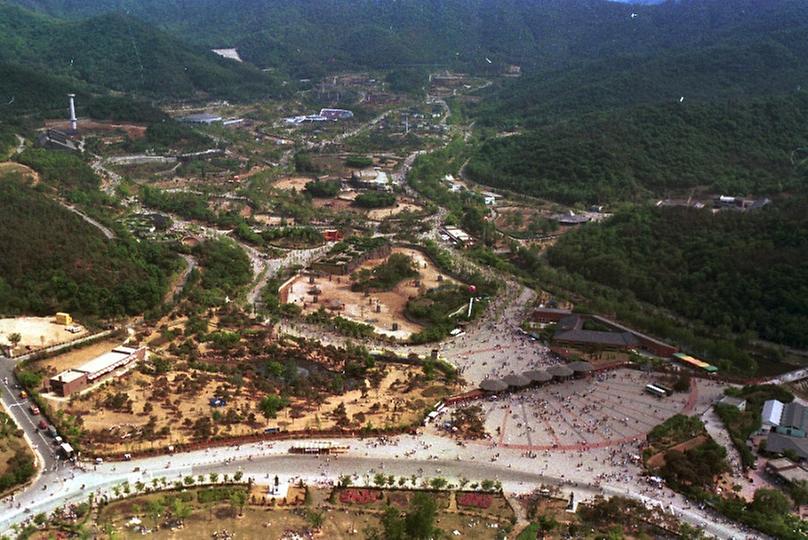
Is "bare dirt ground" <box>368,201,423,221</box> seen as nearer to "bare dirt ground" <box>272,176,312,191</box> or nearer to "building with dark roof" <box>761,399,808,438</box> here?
"bare dirt ground" <box>272,176,312,191</box>

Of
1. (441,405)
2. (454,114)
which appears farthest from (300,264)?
(454,114)

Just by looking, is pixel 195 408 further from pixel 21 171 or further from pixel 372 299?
pixel 21 171

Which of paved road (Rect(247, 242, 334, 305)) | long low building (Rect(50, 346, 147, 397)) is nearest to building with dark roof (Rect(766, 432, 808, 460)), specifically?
long low building (Rect(50, 346, 147, 397))

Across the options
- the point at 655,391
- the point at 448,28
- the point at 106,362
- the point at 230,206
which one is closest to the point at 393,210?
the point at 230,206

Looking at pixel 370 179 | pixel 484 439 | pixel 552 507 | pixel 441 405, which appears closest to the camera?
pixel 552 507

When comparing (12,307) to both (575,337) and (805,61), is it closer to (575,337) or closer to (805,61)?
(575,337)
